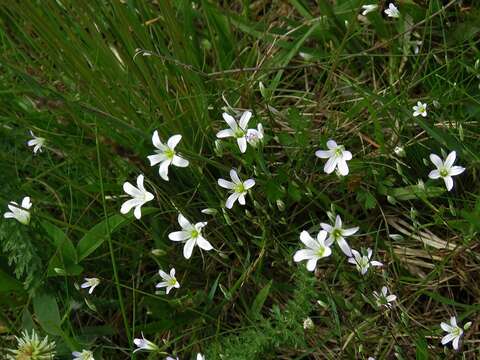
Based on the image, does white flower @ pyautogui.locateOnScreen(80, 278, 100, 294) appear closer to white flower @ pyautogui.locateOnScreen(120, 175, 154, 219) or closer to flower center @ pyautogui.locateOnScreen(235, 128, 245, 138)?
white flower @ pyautogui.locateOnScreen(120, 175, 154, 219)

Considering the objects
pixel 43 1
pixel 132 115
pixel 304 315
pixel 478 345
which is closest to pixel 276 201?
pixel 304 315

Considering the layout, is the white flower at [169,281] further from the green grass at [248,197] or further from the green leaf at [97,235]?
the green leaf at [97,235]

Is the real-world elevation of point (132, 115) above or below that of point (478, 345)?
above

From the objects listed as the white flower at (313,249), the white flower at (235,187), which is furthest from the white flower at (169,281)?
the white flower at (313,249)

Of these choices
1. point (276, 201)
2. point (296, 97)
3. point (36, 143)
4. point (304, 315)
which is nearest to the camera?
point (304, 315)

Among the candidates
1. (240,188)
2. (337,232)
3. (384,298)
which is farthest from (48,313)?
A: (384,298)

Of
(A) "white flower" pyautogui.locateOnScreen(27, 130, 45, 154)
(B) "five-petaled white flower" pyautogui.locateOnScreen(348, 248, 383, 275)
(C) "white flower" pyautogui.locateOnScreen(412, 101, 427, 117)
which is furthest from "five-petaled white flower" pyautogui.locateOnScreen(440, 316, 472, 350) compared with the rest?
(A) "white flower" pyautogui.locateOnScreen(27, 130, 45, 154)

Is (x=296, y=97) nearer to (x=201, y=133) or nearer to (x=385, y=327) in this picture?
(x=201, y=133)
